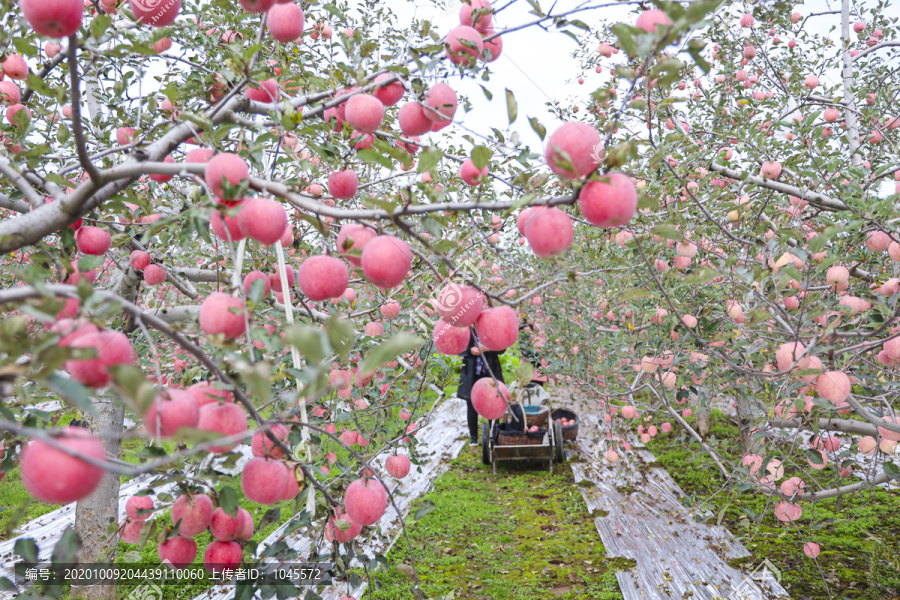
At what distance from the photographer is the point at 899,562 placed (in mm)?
3020

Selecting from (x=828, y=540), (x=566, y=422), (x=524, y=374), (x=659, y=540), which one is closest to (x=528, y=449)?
(x=566, y=422)

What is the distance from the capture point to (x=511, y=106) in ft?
3.32

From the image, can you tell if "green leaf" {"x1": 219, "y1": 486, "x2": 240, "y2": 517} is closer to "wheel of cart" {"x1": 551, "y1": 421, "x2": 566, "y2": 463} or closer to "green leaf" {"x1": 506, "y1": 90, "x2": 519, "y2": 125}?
Answer: "green leaf" {"x1": 506, "y1": 90, "x2": 519, "y2": 125}

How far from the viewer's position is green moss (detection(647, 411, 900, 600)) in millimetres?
2898

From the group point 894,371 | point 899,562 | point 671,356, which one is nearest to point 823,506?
point 899,562

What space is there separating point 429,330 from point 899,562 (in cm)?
334

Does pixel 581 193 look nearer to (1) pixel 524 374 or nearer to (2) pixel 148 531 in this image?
(1) pixel 524 374

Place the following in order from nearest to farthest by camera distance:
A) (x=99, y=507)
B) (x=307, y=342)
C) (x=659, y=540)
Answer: (x=307, y=342), (x=99, y=507), (x=659, y=540)

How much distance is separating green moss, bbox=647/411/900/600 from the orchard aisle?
16 centimetres

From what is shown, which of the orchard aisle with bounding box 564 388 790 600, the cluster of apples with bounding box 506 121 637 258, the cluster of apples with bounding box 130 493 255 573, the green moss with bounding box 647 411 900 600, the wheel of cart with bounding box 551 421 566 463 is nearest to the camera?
the cluster of apples with bounding box 506 121 637 258

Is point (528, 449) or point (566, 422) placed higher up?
Result: point (566, 422)

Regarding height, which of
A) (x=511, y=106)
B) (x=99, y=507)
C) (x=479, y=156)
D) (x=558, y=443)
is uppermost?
(x=511, y=106)

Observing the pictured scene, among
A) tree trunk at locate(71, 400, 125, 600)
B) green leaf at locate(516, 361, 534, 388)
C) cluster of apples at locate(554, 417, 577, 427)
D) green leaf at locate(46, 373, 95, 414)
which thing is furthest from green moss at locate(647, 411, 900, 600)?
tree trunk at locate(71, 400, 125, 600)

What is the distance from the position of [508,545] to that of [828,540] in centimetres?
226
